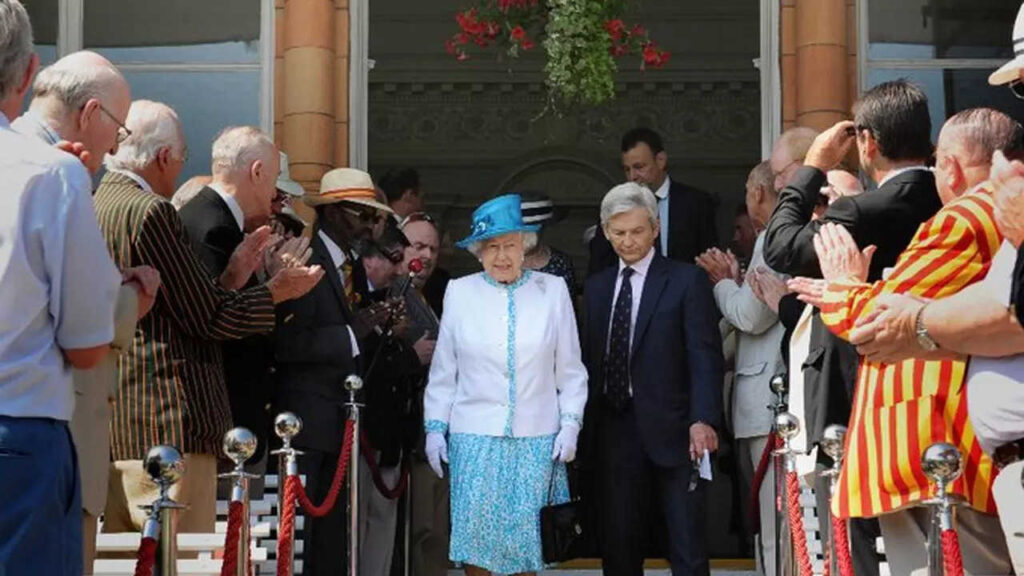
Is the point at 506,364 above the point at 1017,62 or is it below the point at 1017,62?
below

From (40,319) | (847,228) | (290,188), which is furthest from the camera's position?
(290,188)

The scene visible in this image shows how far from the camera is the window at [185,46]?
1071cm

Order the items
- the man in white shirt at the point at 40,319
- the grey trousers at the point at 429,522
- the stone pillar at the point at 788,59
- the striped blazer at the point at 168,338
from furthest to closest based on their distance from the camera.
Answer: the stone pillar at the point at 788,59 < the grey trousers at the point at 429,522 < the striped blazer at the point at 168,338 < the man in white shirt at the point at 40,319

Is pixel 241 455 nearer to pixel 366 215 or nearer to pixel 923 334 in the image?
pixel 923 334

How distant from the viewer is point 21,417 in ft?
14.4

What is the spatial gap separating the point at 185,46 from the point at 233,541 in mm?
5746

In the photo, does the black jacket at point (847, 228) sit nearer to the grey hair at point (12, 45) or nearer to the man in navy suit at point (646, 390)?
the man in navy suit at point (646, 390)

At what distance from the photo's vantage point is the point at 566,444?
8305mm

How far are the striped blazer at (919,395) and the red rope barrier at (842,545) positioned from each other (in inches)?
3.8

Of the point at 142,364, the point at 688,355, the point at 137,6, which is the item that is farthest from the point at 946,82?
the point at 142,364

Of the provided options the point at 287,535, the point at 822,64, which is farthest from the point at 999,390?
the point at 822,64

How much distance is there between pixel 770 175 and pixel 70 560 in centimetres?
506

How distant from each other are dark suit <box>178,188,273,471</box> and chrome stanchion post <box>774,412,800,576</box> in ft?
6.68

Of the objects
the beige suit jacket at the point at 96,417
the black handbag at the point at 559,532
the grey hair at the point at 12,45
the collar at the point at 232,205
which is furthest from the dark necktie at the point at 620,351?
the grey hair at the point at 12,45
